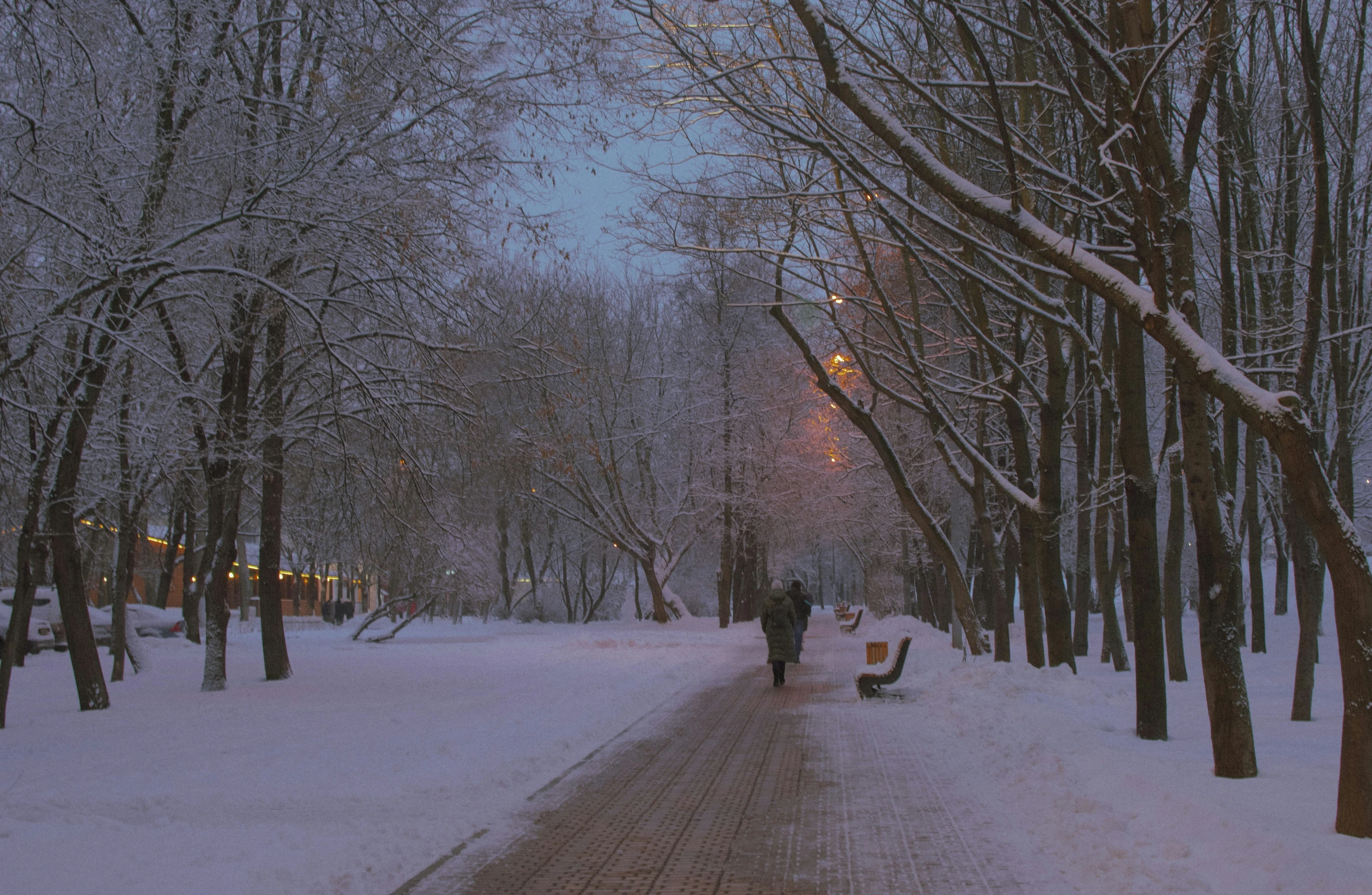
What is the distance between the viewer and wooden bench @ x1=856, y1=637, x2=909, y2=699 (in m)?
14.0

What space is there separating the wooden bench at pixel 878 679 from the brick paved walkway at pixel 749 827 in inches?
119

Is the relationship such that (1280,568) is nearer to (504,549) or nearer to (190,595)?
(504,549)

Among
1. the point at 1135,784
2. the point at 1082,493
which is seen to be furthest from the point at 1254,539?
the point at 1135,784

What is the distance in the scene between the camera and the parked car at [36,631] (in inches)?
918

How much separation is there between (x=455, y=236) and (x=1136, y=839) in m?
9.06

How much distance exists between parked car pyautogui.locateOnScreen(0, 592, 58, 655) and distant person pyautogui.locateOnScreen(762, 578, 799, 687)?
58.0 feet

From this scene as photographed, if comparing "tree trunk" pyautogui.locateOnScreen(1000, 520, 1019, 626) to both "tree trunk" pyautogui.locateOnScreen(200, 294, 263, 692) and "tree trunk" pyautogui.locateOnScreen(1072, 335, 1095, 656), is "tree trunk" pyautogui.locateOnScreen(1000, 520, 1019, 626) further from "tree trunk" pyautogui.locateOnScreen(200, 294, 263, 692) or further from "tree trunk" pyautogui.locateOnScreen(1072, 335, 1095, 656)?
"tree trunk" pyautogui.locateOnScreen(200, 294, 263, 692)

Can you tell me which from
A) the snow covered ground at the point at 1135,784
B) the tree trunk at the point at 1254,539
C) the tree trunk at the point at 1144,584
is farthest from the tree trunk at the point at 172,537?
the tree trunk at the point at 1254,539

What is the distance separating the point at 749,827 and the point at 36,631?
24397 mm

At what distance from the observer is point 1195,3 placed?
8367 millimetres

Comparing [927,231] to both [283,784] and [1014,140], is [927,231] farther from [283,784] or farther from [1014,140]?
[283,784]

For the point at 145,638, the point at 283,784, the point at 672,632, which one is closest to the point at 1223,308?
→ the point at 283,784

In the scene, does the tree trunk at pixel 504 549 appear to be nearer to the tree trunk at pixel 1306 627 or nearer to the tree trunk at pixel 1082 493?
the tree trunk at pixel 1082 493

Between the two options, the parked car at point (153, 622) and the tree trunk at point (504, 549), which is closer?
the parked car at point (153, 622)
